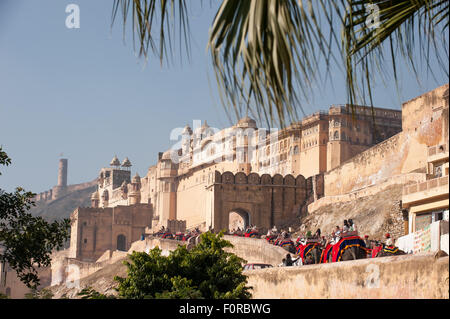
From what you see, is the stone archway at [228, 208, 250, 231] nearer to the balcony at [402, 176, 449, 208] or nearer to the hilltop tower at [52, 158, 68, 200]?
the balcony at [402, 176, 449, 208]

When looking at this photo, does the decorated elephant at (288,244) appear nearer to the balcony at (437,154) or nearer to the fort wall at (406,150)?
the balcony at (437,154)

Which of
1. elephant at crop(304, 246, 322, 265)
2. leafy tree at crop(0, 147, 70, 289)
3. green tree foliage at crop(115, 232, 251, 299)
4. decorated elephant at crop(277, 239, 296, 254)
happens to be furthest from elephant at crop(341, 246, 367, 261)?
decorated elephant at crop(277, 239, 296, 254)

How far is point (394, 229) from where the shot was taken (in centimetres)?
2450

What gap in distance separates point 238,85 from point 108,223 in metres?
59.5

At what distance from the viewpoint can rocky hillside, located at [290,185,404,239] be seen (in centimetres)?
2513

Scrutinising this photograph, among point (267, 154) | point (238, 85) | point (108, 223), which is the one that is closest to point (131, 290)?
point (238, 85)

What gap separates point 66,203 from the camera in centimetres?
15125

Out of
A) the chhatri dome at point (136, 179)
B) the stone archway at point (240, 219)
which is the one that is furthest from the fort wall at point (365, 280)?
the chhatri dome at point (136, 179)

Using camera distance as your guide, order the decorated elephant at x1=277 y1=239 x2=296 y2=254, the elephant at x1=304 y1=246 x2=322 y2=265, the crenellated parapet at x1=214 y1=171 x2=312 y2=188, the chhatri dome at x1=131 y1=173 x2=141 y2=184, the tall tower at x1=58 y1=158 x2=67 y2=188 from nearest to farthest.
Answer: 1. the elephant at x1=304 y1=246 x2=322 y2=265
2. the decorated elephant at x1=277 y1=239 x2=296 y2=254
3. the crenellated parapet at x1=214 y1=171 x2=312 y2=188
4. the chhatri dome at x1=131 y1=173 x2=141 y2=184
5. the tall tower at x1=58 y1=158 x2=67 y2=188

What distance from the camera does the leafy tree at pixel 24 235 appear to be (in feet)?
30.4

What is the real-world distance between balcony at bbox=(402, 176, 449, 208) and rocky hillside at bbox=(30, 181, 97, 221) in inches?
5226

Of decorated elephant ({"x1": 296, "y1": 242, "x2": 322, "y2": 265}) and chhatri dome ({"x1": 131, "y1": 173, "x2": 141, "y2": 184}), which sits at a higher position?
chhatri dome ({"x1": 131, "y1": 173, "x2": 141, "y2": 184})

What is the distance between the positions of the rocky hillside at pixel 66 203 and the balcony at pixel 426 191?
133 m

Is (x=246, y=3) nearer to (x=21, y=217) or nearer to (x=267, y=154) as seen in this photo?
(x=21, y=217)
